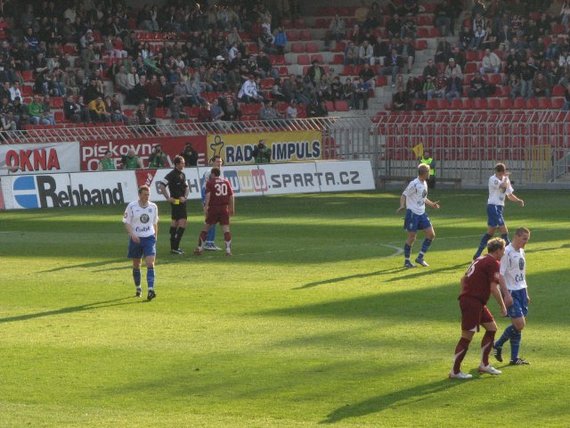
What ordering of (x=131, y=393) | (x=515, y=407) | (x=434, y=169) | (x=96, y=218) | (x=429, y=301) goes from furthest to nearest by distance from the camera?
1. (x=434, y=169)
2. (x=96, y=218)
3. (x=429, y=301)
4. (x=131, y=393)
5. (x=515, y=407)

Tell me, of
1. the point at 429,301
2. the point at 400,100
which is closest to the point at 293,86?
the point at 400,100

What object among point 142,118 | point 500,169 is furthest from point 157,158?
point 500,169

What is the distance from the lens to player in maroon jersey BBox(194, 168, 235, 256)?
31.2 metres

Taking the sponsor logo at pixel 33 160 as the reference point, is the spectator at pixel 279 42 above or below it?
above

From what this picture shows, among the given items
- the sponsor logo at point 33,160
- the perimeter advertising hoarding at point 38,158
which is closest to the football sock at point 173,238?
the perimeter advertising hoarding at point 38,158

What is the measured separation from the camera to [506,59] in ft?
194

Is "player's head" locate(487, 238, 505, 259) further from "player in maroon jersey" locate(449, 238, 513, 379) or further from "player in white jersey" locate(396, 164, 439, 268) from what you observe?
"player in white jersey" locate(396, 164, 439, 268)

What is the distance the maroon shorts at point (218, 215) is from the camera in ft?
102

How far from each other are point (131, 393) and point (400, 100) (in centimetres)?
4368

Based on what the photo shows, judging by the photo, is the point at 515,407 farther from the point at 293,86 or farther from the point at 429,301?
the point at 293,86

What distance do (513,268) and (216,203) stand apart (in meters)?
14.1

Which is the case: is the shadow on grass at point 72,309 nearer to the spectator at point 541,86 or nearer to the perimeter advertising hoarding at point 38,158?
the perimeter advertising hoarding at point 38,158

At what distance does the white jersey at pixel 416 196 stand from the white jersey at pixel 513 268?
35.0 feet

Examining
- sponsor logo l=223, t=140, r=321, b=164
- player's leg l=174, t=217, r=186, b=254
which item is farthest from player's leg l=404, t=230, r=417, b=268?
sponsor logo l=223, t=140, r=321, b=164
